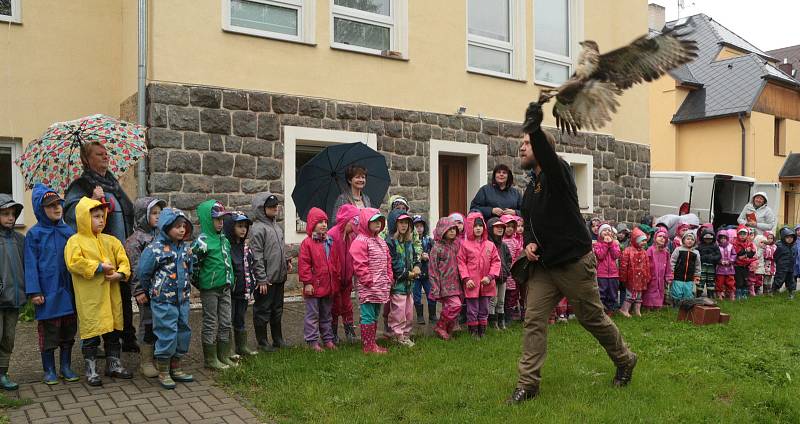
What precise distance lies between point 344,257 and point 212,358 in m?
1.67

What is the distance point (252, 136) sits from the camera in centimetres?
967

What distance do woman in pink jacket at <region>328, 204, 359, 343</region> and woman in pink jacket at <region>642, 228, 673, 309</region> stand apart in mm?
4609

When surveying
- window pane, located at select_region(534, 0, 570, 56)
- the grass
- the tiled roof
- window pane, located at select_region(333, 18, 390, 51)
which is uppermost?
the tiled roof

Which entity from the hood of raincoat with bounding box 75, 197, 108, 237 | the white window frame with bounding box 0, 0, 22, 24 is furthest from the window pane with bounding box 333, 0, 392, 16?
the hood of raincoat with bounding box 75, 197, 108, 237

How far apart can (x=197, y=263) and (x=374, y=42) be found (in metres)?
6.52

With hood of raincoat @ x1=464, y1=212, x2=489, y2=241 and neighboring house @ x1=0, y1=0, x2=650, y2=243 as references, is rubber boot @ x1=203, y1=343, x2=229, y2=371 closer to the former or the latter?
hood of raincoat @ x1=464, y1=212, x2=489, y2=241

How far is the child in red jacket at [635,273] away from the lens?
893 cm

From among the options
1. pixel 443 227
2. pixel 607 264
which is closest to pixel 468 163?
pixel 607 264

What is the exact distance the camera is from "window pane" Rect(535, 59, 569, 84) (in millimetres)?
13508

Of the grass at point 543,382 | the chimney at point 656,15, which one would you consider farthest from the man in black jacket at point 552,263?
the chimney at point 656,15

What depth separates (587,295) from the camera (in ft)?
15.9

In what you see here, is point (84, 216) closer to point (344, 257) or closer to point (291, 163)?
point (344, 257)

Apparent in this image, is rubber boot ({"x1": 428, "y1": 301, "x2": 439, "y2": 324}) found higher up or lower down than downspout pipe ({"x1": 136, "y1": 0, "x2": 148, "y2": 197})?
lower down

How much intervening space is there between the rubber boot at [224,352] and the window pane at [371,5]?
650cm
